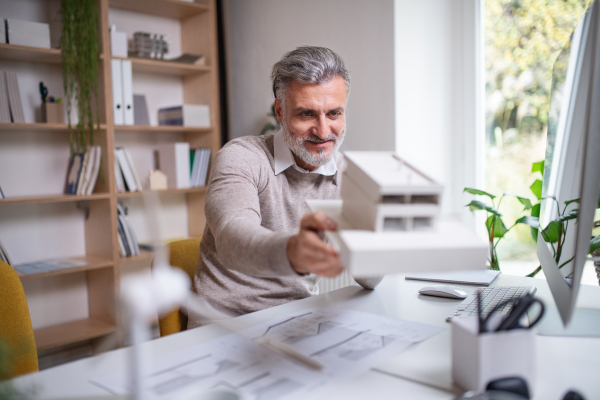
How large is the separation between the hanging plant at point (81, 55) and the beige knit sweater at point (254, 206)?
53.6 inches

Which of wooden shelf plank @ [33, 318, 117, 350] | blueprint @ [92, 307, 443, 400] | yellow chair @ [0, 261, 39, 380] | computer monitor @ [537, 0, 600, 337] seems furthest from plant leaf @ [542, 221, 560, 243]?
wooden shelf plank @ [33, 318, 117, 350]

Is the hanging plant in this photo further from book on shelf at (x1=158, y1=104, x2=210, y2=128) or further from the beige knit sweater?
the beige knit sweater

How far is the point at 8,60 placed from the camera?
8.07 feet

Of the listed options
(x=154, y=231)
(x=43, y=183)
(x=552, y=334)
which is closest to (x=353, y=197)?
(x=154, y=231)

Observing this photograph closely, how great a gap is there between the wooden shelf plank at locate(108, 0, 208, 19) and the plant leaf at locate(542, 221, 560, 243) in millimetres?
2495

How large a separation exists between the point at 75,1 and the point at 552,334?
2.53 meters

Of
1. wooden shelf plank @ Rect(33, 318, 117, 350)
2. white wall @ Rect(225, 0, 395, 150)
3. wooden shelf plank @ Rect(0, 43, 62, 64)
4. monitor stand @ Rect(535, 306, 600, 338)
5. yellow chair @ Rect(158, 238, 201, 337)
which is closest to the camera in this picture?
monitor stand @ Rect(535, 306, 600, 338)

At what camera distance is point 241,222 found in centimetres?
97

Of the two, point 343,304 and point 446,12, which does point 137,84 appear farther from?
point 343,304

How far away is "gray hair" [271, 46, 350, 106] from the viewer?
1365 millimetres

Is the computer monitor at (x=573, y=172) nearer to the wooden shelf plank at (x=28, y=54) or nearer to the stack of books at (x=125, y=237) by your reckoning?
the stack of books at (x=125, y=237)

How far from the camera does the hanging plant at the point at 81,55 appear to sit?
237cm

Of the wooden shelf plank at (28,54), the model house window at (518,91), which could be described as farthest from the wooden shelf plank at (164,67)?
the model house window at (518,91)

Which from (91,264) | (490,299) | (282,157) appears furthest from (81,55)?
(490,299)
